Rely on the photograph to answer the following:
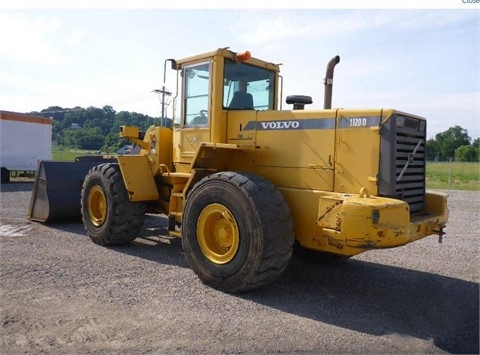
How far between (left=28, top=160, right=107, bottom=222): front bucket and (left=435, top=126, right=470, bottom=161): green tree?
1969 inches

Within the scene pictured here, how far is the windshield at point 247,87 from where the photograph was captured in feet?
21.6

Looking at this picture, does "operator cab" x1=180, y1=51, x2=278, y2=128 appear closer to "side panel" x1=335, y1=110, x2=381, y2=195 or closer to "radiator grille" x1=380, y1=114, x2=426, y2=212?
"side panel" x1=335, y1=110, x2=381, y2=195

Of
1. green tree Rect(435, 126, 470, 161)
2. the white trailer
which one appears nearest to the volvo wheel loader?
the white trailer

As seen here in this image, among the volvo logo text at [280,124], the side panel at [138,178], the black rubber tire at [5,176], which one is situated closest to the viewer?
the volvo logo text at [280,124]

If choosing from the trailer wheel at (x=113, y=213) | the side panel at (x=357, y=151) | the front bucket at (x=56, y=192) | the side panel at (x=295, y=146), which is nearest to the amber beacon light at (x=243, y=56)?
the side panel at (x=295, y=146)

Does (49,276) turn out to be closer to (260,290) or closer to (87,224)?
(87,224)

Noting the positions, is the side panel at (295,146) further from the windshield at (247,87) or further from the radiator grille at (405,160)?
the radiator grille at (405,160)

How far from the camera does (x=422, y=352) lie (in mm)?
3943

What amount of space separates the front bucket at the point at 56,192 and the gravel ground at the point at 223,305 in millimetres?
1822

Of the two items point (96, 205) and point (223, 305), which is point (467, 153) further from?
point (223, 305)

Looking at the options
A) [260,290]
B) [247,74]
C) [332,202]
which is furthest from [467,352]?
[247,74]

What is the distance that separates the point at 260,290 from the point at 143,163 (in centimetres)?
342

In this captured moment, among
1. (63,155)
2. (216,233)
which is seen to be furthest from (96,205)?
(63,155)

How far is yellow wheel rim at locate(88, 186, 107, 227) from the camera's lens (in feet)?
26.3
